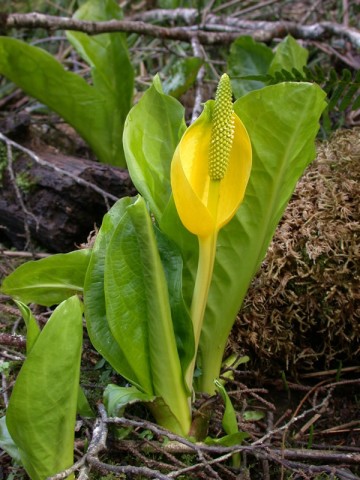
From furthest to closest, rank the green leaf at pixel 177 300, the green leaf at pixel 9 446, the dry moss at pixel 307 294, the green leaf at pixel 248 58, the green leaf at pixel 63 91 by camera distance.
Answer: the green leaf at pixel 248 58, the green leaf at pixel 63 91, the dry moss at pixel 307 294, the green leaf at pixel 177 300, the green leaf at pixel 9 446

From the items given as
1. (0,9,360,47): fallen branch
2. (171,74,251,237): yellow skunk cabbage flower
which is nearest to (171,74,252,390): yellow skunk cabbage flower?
(171,74,251,237): yellow skunk cabbage flower

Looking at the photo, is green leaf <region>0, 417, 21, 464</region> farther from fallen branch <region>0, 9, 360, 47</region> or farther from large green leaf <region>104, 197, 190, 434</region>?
fallen branch <region>0, 9, 360, 47</region>

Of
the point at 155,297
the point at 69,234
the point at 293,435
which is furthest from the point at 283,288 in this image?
the point at 69,234

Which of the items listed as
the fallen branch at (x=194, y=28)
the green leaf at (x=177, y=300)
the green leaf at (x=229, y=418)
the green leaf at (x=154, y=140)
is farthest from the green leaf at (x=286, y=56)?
the green leaf at (x=229, y=418)

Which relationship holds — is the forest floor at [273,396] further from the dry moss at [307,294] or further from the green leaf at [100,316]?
the green leaf at [100,316]

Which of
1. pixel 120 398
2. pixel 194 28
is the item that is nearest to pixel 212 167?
pixel 120 398

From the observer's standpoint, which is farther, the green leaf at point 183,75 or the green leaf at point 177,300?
the green leaf at point 183,75
